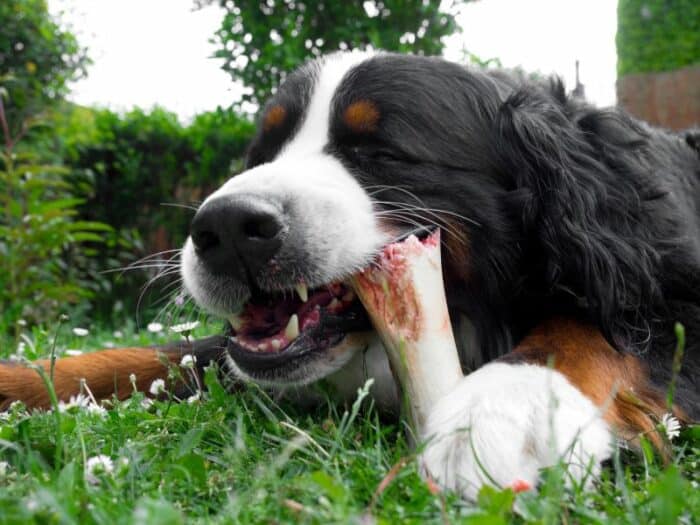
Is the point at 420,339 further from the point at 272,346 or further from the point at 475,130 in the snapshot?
the point at 475,130

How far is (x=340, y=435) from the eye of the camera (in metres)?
1.69

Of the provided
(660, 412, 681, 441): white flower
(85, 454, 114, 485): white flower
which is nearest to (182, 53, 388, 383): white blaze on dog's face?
(85, 454, 114, 485): white flower

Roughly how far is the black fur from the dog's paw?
58 centimetres

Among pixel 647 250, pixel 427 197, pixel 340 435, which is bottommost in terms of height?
pixel 340 435

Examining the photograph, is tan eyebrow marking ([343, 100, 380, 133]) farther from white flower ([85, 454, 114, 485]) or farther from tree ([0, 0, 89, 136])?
tree ([0, 0, 89, 136])

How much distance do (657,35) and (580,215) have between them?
6290 millimetres

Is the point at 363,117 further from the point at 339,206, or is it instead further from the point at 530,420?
the point at 530,420

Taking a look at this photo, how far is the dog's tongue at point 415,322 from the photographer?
1.90 m

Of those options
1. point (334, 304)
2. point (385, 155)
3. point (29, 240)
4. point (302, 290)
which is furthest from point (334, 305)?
point (29, 240)

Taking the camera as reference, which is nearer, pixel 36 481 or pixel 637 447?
pixel 36 481

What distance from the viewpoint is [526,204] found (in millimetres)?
2455

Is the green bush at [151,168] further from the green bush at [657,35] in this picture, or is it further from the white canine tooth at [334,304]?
the white canine tooth at [334,304]

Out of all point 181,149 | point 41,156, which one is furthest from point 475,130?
point 181,149

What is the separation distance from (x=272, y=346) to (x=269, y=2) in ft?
14.3
